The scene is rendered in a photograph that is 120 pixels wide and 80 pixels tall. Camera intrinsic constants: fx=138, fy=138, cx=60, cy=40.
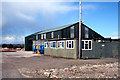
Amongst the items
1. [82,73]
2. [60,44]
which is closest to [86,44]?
[60,44]

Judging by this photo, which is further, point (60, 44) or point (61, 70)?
point (60, 44)

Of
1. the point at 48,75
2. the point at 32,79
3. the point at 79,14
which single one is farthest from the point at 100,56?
the point at 32,79

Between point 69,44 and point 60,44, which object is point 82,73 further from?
point 60,44

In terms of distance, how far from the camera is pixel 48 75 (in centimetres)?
854

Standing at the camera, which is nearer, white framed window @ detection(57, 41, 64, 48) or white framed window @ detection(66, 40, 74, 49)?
white framed window @ detection(66, 40, 74, 49)

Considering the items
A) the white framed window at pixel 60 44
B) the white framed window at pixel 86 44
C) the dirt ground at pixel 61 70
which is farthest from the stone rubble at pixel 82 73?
the white framed window at pixel 60 44

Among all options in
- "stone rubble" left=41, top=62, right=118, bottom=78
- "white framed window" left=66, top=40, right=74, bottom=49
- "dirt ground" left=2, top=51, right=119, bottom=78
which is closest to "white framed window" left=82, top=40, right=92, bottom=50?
"white framed window" left=66, top=40, right=74, bottom=49

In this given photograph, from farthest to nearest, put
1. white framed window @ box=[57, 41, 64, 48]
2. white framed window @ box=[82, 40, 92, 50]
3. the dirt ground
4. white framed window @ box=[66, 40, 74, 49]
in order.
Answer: white framed window @ box=[57, 41, 64, 48] < white framed window @ box=[82, 40, 92, 50] < white framed window @ box=[66, 40, 74, 49] < the dirt ground

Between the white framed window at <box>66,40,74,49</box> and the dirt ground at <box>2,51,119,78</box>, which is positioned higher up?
the white framed window at <box>66,40,74,49</box>

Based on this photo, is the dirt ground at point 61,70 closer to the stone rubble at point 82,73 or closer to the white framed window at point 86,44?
the stone rubble at point 82,73

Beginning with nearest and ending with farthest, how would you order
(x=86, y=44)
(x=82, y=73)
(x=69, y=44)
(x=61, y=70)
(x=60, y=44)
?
(x=82, y=73) → (x=61, y=70) → (x=86, y=44) → (x=69, y=44) → (x=60, y=44)

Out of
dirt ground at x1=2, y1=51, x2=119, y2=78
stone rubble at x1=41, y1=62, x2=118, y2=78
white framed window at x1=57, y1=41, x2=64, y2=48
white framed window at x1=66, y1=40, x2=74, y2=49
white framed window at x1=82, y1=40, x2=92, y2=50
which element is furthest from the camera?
white framed window at x1=57, y1=41, x2=64, y2=48

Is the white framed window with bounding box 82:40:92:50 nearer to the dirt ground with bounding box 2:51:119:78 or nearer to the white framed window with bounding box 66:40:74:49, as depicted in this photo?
the white framed window with bounding box 66:40:74:49

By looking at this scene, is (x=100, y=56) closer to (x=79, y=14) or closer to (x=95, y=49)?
(x=95, y=49)
